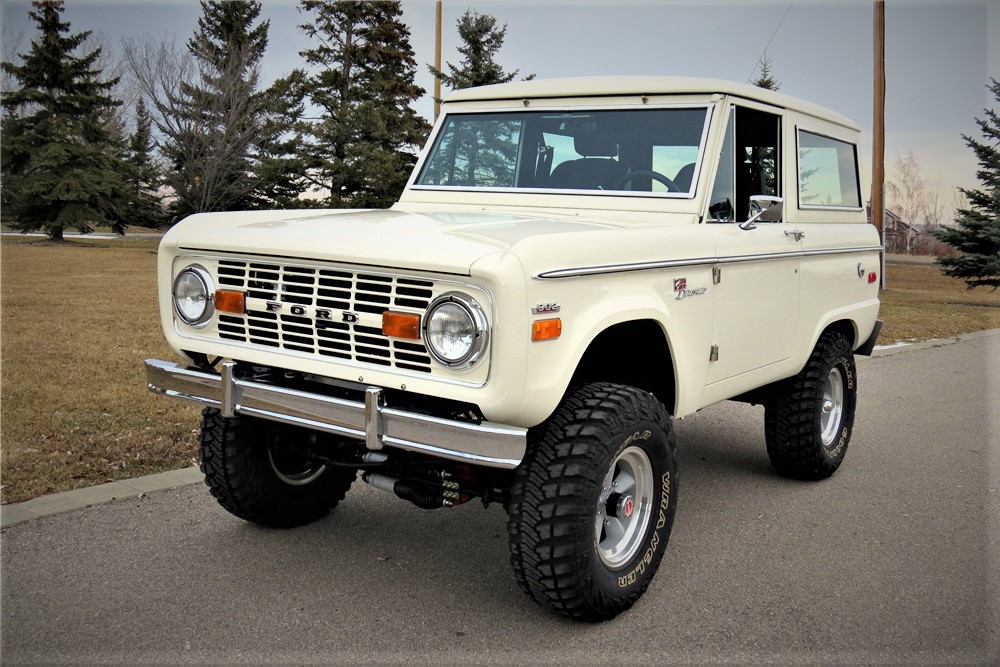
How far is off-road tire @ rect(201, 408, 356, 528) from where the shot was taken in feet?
13.9

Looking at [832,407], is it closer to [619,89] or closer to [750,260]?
[750,260]

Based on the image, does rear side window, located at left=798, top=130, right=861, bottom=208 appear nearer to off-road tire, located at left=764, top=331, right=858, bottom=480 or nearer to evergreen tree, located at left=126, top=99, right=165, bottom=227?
off-road tire, located at left=764, top=331, right=858, bottom=480

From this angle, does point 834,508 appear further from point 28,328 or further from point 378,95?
point 378,95

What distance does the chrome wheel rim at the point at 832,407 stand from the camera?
18.9 ft

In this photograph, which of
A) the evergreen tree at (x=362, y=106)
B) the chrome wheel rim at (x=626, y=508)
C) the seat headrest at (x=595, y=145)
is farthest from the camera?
the evergreen tree at (x=362, y=106)

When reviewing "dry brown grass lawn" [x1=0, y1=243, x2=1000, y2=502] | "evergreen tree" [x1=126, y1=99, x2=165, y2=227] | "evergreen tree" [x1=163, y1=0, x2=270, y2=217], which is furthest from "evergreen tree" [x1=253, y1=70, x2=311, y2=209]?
"dry brown grass lawn" [x1=0, y1=243, x2=1000, y2=502]

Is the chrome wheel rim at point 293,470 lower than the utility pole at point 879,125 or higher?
lower

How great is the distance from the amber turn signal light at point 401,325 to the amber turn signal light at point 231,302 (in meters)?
0.78

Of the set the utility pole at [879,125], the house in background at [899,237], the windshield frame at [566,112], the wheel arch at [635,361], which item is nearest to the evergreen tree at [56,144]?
the utility pole at [879,125]

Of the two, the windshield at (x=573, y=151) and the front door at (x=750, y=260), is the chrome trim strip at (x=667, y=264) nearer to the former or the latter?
the front door at (x=750, y=260)

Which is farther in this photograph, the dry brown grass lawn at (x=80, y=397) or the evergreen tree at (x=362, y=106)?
the evergreen tree at (x=362, y=106)

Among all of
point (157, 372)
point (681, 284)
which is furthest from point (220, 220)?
point (681, 284)

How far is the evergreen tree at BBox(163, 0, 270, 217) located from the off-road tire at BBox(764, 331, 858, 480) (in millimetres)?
30362

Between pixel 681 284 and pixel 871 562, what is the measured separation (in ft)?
5.32
